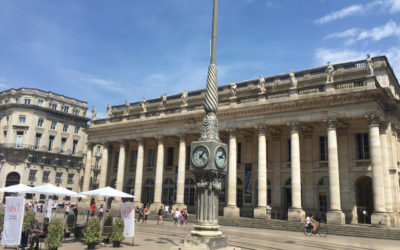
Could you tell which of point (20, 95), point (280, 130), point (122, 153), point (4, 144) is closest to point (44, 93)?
point (20, 95)

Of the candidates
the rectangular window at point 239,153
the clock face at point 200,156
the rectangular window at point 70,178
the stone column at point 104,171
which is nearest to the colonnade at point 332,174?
the rectangular window at point 239,153

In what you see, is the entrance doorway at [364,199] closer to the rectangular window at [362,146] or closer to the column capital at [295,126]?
the rectangular window at [362,146]

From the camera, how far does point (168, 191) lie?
40.6 metres

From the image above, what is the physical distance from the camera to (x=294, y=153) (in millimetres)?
28391

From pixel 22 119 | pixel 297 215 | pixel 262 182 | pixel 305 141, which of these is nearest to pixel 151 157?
pixel 262 182

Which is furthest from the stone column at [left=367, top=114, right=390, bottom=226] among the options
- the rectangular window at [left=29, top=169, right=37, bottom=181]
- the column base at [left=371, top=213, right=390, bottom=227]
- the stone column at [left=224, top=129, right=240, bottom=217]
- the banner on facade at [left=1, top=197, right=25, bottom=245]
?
the rectangular window at [left=29, top=169, right=37, bottom=181]

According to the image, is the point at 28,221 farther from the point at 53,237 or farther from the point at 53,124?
the point at 53,124

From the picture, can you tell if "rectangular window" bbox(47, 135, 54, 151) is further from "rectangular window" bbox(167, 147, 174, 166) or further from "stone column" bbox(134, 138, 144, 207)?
"rectangular window" bbox(167, 147, 174, 166)

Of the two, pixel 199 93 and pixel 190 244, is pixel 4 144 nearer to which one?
pixel 199 93

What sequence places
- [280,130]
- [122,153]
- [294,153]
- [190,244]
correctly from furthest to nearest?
[122,153] → [280,130] → [294,153] → [190,244]

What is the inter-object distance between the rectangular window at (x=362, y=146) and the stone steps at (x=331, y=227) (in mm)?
6744

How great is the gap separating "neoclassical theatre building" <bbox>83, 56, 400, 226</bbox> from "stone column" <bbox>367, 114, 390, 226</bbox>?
0.22 ft

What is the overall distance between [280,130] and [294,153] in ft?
16.8

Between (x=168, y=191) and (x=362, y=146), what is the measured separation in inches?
878
